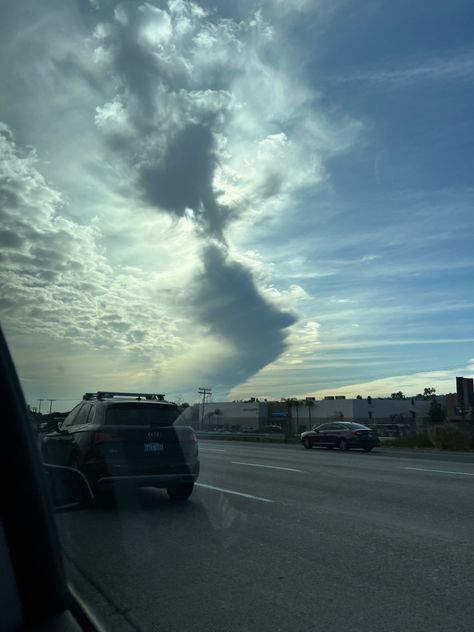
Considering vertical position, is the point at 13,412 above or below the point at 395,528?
above

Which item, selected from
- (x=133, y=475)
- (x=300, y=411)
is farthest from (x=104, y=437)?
(x=300, y=411)

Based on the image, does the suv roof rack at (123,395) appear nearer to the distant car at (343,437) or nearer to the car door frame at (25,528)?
the car door frame at (25,528)

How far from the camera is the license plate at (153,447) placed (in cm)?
895

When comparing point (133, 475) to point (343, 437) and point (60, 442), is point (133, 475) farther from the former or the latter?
point (343, 437)

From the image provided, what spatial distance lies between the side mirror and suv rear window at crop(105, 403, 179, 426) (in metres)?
5.83

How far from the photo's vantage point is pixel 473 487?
11648mm

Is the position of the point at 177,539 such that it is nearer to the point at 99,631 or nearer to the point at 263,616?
the point at 263,616

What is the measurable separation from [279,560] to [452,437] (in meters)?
27.3

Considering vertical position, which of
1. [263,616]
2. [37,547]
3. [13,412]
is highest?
[13,412]

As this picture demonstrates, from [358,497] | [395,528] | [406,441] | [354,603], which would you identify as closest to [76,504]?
[354,603]

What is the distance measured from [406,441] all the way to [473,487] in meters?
23.3

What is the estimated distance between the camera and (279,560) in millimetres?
5965

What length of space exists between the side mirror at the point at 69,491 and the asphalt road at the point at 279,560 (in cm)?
151

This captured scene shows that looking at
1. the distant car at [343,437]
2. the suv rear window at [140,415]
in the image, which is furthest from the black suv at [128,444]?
the distant car at [343,437]
